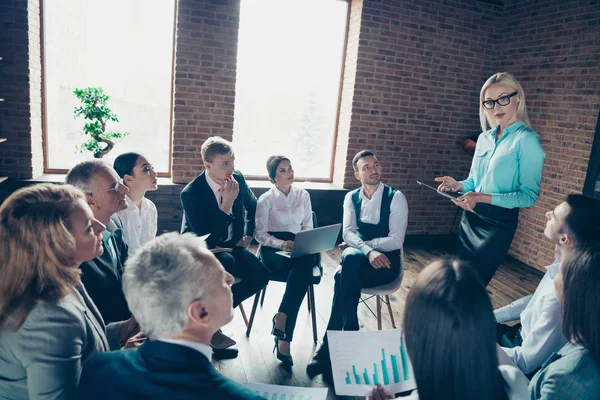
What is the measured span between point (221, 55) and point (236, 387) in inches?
159

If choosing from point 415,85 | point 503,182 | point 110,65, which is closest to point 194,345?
point 503,182

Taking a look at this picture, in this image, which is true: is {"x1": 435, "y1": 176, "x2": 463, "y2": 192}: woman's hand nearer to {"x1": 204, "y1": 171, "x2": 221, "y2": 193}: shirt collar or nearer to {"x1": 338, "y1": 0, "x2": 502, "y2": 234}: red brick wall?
{"x1": 204, "y1": 171, "x2": 221, "y2": 193}: shirt collar

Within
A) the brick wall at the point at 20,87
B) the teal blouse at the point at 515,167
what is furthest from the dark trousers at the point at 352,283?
the brick wall at the point at 20,87

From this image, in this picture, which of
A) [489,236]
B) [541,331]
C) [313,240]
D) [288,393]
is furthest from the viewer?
[313,240]

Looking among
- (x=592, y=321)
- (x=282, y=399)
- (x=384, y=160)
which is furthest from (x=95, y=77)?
(x=592, y=321)

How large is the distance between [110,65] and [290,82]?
1.93 m

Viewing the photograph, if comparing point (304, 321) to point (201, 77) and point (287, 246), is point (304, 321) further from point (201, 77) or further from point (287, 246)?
point (201, 77)

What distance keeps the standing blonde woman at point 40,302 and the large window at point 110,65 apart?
3.57 m

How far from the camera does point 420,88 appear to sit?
17.0 ft

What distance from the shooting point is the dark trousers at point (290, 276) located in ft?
8.94

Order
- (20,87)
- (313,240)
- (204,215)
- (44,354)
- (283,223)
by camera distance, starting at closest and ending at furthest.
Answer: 1. (44,354)
2. (313,240)
3. (204,215)
4. (283,223)
5. (20,87)

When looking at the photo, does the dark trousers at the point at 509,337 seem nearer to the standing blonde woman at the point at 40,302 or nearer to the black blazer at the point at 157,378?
the black blazer at the point at 157,378

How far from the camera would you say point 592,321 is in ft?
3.98

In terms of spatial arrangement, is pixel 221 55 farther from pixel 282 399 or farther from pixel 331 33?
pixel 282 399
